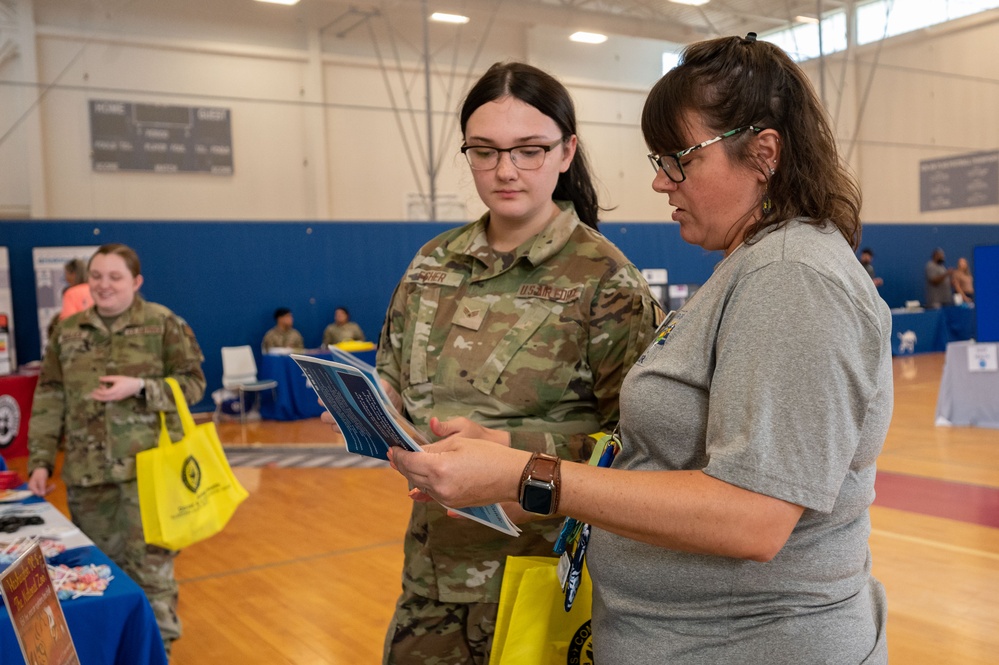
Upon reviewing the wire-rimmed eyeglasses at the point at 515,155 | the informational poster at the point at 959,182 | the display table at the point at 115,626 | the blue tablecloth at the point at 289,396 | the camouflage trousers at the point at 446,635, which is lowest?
the blue tablecloth at the point at 289,396

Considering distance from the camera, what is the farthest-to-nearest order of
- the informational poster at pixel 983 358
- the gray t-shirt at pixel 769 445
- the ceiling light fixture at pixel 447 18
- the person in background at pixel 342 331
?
the ceiling light fixture at pixel 447 18 → the person in background at pixel 342 331 → the informational poster at pixel 983 358 → the gray t-shirt at pixel 769 445

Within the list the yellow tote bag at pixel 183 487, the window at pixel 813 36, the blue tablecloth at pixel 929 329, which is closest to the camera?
the yellow tote bag at pixel 183 487

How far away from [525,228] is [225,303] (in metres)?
9.97

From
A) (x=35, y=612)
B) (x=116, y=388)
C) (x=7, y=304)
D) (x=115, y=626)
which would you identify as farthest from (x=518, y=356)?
(x=7, y=304)

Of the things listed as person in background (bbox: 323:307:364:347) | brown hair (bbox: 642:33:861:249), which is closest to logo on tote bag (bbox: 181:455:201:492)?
brown hair (bbox: 642:33:861:249)

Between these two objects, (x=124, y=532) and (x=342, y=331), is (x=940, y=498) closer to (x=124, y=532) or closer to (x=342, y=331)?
(x=124, y=532)

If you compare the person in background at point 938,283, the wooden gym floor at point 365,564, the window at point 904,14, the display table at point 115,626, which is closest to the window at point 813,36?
the window at point 904,14

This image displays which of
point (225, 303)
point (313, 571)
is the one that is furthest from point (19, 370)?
→ point (313, 571)

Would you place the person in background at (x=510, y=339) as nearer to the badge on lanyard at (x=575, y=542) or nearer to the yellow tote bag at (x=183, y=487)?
the badge on lanyard at (x=575, y=542)

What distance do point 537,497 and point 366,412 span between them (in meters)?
0.27

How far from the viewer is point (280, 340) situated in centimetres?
1095

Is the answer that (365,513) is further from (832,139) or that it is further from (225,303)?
(225,303)

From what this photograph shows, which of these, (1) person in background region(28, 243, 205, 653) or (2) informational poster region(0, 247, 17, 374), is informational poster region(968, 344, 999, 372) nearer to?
(1) person in background region(28, 243, 205, 653)

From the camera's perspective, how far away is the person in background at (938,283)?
15008 millimetres
